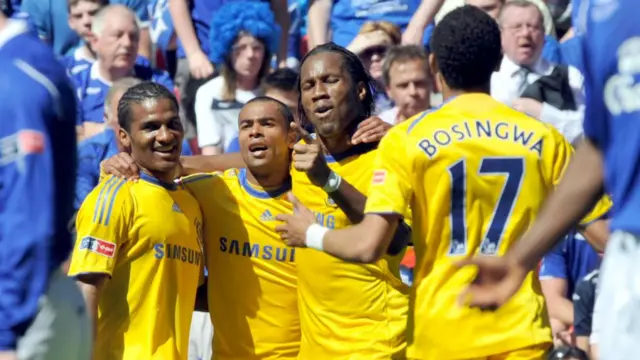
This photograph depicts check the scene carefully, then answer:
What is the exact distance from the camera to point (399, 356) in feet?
21.6

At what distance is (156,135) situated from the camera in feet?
22.3

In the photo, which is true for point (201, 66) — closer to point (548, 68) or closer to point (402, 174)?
point (548, 68)

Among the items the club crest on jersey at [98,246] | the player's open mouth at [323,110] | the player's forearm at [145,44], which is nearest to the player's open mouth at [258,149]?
the player's open mouth at [323,110]

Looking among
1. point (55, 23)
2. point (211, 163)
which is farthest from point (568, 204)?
point (55, 23)

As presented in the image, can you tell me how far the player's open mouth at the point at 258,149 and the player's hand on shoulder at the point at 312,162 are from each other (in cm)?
73

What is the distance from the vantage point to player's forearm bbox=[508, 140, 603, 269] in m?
4.25

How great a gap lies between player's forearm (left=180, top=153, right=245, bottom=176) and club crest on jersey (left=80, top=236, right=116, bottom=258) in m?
1.24

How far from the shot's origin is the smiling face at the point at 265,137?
22.8 ft

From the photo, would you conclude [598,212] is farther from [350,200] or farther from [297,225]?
[297,225]

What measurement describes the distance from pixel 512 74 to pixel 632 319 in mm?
6033

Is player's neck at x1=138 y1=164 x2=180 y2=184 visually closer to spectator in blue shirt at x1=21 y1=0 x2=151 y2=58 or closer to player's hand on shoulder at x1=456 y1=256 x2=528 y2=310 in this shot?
player's hand on shoulder at x1=456 y1=256 x2=528 y2=310

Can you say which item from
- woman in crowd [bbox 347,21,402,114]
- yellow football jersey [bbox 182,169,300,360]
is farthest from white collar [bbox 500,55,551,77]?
yellow football jersey [bbox 182,169,300,360]

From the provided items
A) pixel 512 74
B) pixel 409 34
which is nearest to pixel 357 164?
pixel 512 74

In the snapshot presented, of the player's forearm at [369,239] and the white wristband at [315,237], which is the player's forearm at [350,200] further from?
the player's forearm at [369,239]
